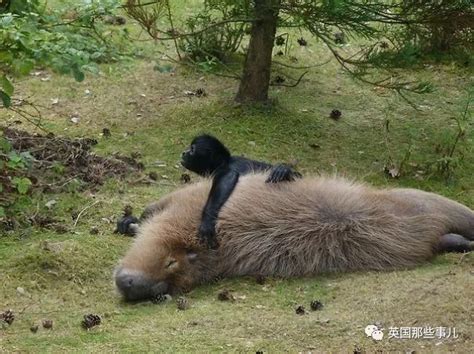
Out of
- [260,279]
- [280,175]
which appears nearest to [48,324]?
[260,279]

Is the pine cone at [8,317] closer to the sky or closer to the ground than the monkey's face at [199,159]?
closer to the ground

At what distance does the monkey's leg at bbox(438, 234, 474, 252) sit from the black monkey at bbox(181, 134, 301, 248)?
3.71 feet

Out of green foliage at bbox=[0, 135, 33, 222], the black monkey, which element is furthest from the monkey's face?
green foliage at bbox=[0, 135, 33, 222]

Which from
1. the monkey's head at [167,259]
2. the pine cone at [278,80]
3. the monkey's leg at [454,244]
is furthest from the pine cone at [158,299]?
the pine cone at [278,80]

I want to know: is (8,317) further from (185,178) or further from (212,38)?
(212,38)

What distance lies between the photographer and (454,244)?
6.04m

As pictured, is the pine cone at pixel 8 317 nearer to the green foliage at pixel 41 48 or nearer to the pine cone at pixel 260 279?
the green foliage at pixel 41 48

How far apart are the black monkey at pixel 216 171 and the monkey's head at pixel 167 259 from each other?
0.09 meters

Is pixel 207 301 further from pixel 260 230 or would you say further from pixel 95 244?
pixel 95 244

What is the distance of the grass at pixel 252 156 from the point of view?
16.0 ft

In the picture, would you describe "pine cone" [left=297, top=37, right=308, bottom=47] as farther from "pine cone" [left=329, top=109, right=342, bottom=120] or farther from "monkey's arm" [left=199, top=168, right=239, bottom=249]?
"monkey's arm" [left=199, top=168, right=239, bottom=249]

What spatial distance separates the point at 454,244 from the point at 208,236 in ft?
5.50

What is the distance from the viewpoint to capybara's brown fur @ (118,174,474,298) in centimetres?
588

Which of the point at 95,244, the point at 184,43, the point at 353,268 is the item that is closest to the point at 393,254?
the point at 353,268
